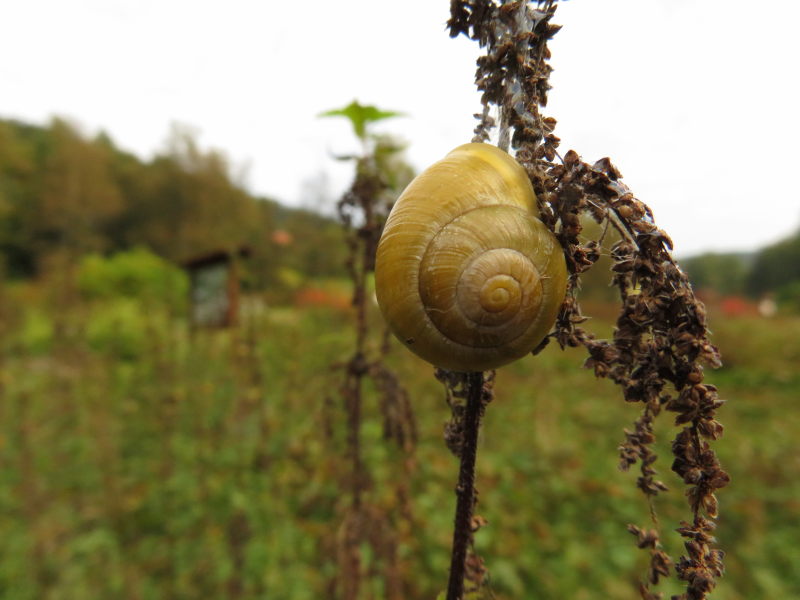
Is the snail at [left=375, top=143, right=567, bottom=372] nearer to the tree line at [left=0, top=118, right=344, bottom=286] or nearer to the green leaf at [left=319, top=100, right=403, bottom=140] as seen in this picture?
the green leaf at [left=319, top=100, right=403, bottom=140]

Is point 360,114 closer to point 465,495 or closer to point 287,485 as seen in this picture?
point 465,495

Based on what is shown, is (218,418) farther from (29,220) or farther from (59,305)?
(29,220)

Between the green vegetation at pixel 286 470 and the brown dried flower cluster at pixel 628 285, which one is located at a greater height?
the brown dried flower cluster at pixel 628 285

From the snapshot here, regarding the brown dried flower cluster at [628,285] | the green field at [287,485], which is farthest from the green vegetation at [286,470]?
the brown dried flower cluster at [628,285]

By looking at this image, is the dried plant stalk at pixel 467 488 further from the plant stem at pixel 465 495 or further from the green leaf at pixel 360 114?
the green leaf at pixel 360 114

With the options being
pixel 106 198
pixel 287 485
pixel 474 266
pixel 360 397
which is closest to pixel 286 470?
pixel 287 485

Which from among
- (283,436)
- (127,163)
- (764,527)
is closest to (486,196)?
(283,436)

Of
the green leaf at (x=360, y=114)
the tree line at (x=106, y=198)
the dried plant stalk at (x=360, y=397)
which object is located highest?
the tree line at (x=106, y=198)
